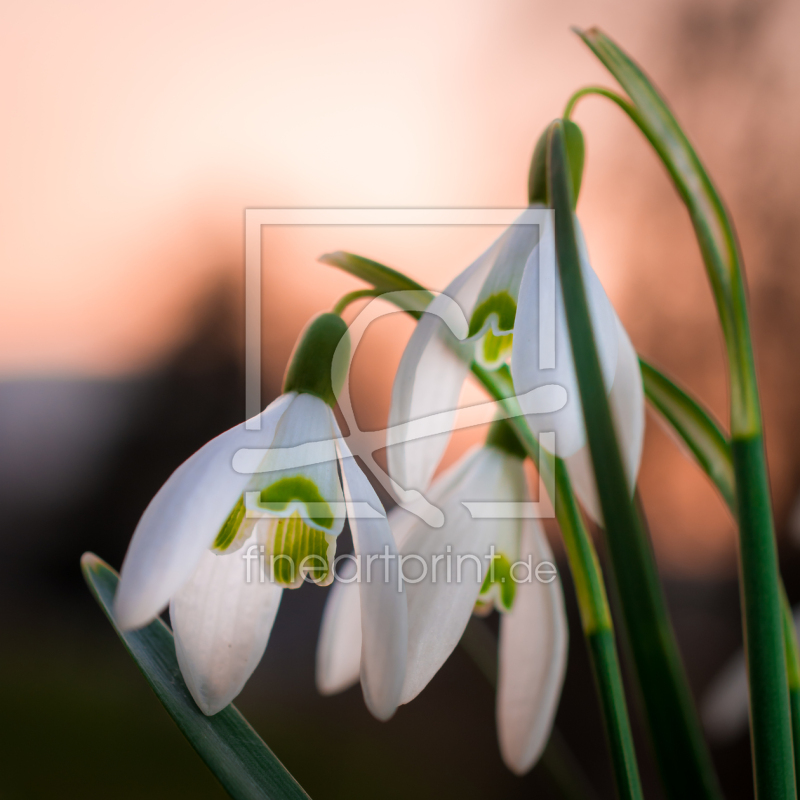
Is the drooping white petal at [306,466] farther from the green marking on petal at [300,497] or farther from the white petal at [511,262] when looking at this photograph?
the white petal at [511,262]

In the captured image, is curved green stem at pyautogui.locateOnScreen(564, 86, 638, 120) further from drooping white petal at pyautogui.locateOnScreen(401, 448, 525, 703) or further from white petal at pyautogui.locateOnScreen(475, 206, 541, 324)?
drooping white petal at pyautogui.locateOnScreen(401, 448, 525, 703)

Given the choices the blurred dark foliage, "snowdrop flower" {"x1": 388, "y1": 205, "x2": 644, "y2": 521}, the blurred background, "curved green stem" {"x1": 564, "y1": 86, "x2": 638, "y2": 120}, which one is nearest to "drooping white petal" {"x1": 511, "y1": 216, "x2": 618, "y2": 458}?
"snowdrop flower" {"x1": 388, "y1": 205, "x2": 644, "y2": 521}

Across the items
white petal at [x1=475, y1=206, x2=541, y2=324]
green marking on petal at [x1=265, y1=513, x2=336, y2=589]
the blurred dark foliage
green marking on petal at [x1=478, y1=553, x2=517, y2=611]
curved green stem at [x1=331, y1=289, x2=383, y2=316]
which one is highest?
white petal at [x1=475, y1=206, x2=541, y2=324]

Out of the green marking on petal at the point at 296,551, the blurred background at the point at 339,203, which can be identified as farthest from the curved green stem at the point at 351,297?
the blurred background at the point at 339,203

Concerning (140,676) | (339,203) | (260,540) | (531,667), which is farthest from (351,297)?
(140,676)

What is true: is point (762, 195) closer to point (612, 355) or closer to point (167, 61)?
point (167, 61)

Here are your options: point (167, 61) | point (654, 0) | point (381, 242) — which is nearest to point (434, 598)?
point (381, 242)
